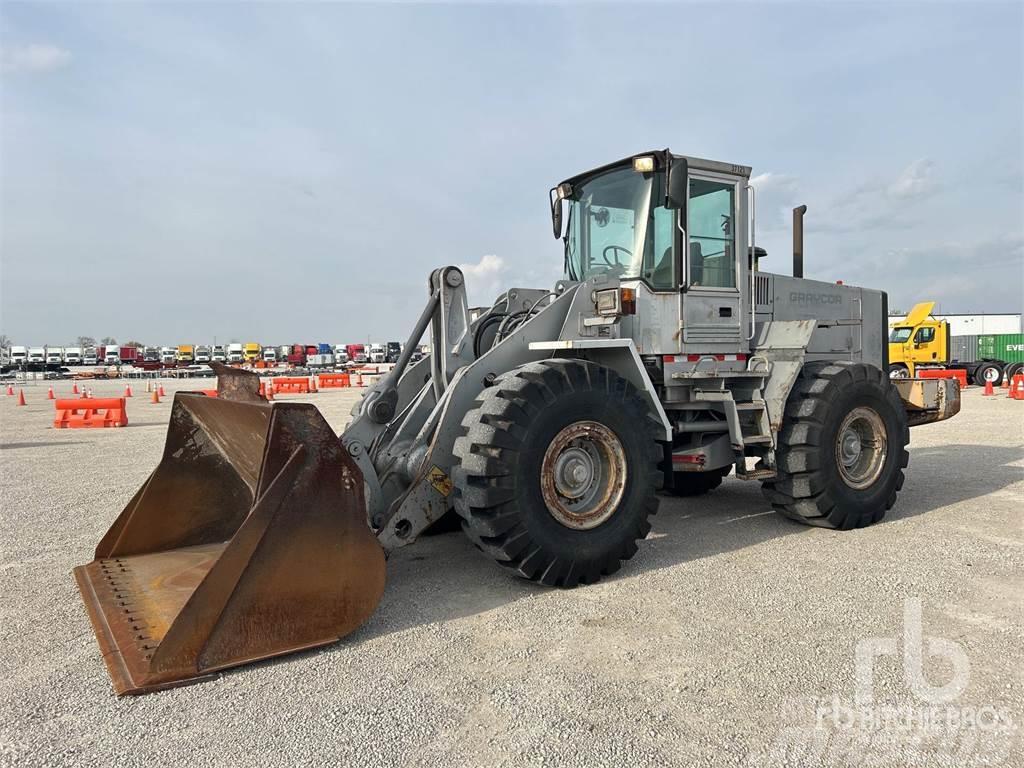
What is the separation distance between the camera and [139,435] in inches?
552

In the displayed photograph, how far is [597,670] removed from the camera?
332cm

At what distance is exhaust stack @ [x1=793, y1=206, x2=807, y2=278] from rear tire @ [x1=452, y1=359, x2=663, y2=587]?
11.1 ft

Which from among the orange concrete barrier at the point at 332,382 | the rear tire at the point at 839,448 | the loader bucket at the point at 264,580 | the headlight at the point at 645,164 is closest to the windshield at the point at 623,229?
the headlight at the point at 645,164

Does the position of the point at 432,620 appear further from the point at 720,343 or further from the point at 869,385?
the point at 869,385

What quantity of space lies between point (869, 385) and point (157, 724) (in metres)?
5.98

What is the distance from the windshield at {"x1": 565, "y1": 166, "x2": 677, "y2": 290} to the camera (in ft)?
18.3

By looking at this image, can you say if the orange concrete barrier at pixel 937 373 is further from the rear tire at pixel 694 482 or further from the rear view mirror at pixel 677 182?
the rear view mirror at pixel 677 182

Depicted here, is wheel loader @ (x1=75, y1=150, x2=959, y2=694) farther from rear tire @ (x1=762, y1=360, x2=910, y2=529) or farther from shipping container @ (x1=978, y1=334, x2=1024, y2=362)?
shipping container @ (x1=978, y1=334, x2=1024, y2=362)

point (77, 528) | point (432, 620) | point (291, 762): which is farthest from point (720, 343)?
point (77, 528)

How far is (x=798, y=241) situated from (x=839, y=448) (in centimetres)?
245

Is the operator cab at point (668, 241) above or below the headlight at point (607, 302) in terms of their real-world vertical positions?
above

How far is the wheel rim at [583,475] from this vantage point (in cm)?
446

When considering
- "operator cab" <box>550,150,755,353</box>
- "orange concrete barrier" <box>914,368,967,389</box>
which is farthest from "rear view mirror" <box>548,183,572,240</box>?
"orange concrete barrier" <box>914,368,967,389</box>

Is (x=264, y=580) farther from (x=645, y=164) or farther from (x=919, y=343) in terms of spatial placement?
(x=919, y=343)
